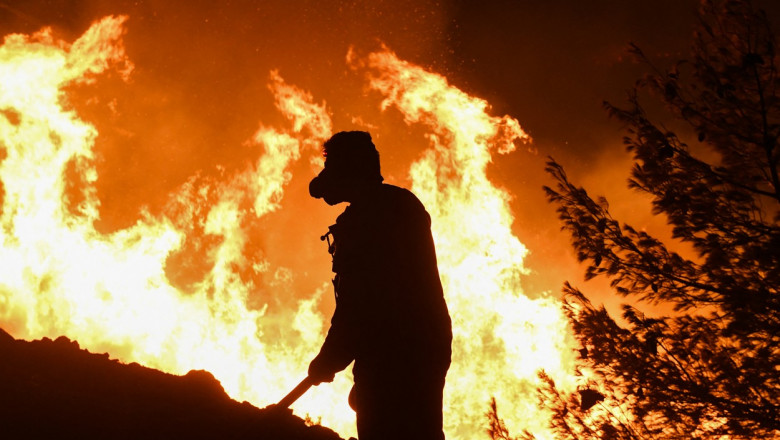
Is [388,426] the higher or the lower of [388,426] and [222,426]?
the lower

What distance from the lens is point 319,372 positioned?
2.02 metres

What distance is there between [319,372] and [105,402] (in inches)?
268

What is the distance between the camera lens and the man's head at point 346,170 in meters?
2.29

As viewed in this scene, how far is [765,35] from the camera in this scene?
17.8 ft

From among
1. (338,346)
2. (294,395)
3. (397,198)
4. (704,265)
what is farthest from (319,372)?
(704,265)

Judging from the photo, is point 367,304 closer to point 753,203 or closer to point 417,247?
point 417,247

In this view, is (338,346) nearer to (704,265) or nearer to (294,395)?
(294,395)

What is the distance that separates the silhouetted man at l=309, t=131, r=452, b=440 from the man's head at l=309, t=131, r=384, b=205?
0.18 ft

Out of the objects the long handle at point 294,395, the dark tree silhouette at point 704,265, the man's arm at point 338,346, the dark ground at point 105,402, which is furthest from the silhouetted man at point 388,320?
the dark tree silhouette at point 704,265

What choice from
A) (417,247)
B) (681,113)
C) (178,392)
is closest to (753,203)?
(681,113)

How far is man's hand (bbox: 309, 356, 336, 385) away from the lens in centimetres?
201

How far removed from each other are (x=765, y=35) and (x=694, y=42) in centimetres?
71

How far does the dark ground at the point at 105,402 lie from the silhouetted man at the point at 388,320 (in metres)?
0.75

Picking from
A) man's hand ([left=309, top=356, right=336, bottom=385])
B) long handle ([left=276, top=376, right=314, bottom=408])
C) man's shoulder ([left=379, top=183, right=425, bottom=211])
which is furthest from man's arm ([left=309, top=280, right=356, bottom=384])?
man's shoulder ([left=379, top=183, right=425, bottom=211])
